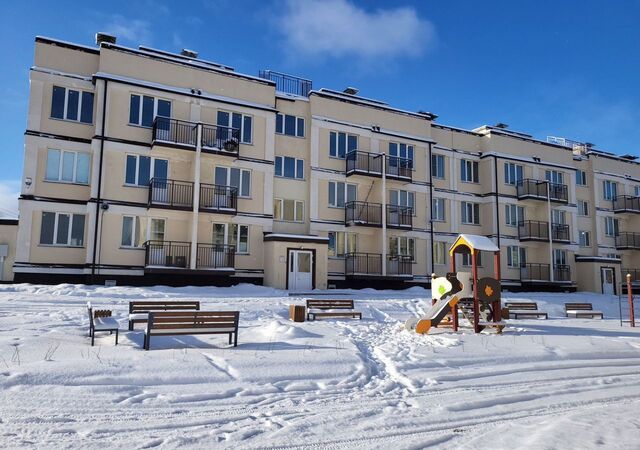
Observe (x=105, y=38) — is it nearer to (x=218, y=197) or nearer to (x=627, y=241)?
(x=218, y=197)

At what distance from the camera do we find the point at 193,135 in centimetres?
2455

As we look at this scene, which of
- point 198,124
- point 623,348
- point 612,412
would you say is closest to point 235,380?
point 612,412

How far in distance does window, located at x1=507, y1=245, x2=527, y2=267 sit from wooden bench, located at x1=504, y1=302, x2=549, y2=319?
14.4m

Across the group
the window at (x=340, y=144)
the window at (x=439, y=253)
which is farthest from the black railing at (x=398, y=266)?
the window at (x=340, y=144)

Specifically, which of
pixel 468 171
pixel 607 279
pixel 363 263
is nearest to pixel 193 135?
pixel 363 263

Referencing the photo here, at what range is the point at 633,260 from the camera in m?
41.3

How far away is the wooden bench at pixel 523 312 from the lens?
18062mm

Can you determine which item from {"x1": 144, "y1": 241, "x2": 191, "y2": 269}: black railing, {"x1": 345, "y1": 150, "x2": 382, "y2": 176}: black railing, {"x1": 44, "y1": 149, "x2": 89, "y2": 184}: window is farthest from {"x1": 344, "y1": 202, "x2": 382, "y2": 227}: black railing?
{"x1": 44, "y1": 149, "x2": 89, "y2": 184}: window

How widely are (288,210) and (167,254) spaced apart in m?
7.25

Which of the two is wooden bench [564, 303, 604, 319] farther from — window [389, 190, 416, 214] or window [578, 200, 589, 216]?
window [578, 200, 589, 216]

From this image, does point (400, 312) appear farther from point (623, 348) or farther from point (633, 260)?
point (633, 260)

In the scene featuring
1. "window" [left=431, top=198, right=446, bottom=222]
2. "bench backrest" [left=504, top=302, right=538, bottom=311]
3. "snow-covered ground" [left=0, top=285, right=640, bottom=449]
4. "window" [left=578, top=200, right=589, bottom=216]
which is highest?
"window" [left=578, top=200, right=589, bottom=216]

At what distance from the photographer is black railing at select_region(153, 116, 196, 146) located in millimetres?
23594

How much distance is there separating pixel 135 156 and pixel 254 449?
2093cm
